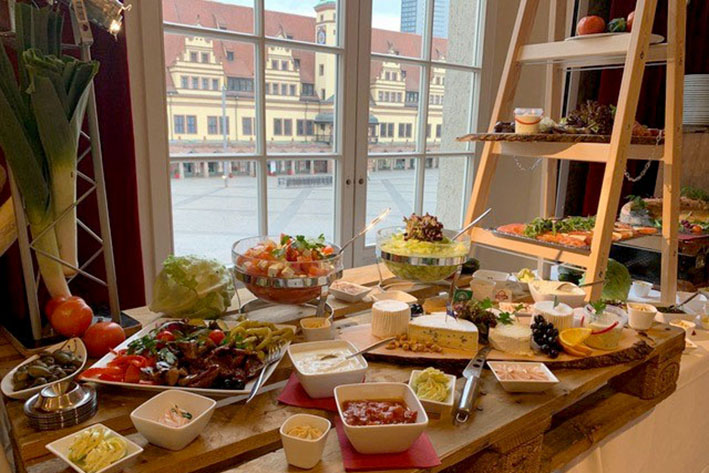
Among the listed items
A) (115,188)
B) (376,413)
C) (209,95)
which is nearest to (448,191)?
(209,95)

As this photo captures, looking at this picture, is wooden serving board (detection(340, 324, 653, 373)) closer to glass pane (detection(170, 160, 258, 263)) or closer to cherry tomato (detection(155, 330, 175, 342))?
cherry tomato (detection(155, 330, 175, 342))

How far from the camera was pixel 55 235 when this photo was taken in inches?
44.5

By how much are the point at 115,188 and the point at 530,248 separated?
1414 millimetres

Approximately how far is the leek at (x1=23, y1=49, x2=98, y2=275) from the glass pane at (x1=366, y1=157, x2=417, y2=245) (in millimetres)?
1679

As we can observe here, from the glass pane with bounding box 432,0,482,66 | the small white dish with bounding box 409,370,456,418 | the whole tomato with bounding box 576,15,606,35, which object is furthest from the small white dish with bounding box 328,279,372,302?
the glass pane with bounding box 432,0,482,66

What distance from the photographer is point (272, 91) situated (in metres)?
2.26

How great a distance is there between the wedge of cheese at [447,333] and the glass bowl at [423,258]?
283 millimetres

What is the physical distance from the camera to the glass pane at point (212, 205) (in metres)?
2.10

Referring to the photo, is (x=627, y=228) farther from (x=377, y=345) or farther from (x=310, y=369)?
(x=310, y=369)

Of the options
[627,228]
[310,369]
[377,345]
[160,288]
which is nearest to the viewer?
[310,369]

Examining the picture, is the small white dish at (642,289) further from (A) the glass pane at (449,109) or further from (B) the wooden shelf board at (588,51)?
(A) the glass pane at (449,109)

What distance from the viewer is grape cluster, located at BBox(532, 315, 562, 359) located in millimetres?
1164

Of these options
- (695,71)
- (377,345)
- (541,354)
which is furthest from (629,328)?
(695,71)

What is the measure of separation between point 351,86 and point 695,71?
2061mm
